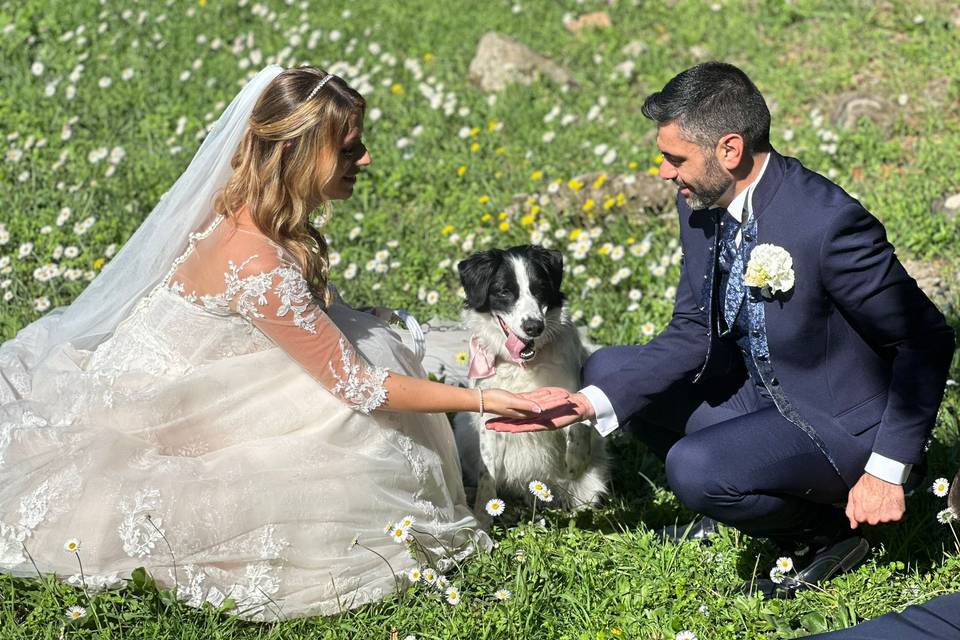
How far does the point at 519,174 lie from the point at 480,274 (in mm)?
2587

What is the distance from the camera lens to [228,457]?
3.56 metres

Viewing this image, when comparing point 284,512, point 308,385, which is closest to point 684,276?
point 308,385

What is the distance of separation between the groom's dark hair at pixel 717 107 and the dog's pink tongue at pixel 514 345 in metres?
1.15

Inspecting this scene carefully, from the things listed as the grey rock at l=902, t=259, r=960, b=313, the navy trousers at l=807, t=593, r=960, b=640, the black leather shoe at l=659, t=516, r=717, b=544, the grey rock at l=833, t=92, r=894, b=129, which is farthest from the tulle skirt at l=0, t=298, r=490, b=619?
the grey rock at l=833, t=92, r=894, b=129

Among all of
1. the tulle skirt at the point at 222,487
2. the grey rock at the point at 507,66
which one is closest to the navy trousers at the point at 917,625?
the tulle skirt at the point at 222,487

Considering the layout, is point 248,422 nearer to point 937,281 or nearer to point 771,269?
point 771,269

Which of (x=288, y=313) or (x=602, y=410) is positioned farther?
(x=602, y=410)

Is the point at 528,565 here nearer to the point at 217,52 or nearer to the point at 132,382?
the point at 132,382

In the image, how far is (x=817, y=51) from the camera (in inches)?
299

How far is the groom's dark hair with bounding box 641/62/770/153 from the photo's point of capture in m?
3.31

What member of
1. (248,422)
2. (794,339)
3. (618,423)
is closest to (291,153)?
(248,422)

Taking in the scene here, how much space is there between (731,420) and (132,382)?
213cm

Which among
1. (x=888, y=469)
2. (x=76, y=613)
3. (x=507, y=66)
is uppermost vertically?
(x=507, y=66)

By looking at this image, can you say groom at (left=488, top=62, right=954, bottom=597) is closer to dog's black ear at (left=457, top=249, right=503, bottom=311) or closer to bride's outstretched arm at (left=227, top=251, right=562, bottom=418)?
bride's outstretched arm at (left=227, top=251, right=562, bottom=418)
